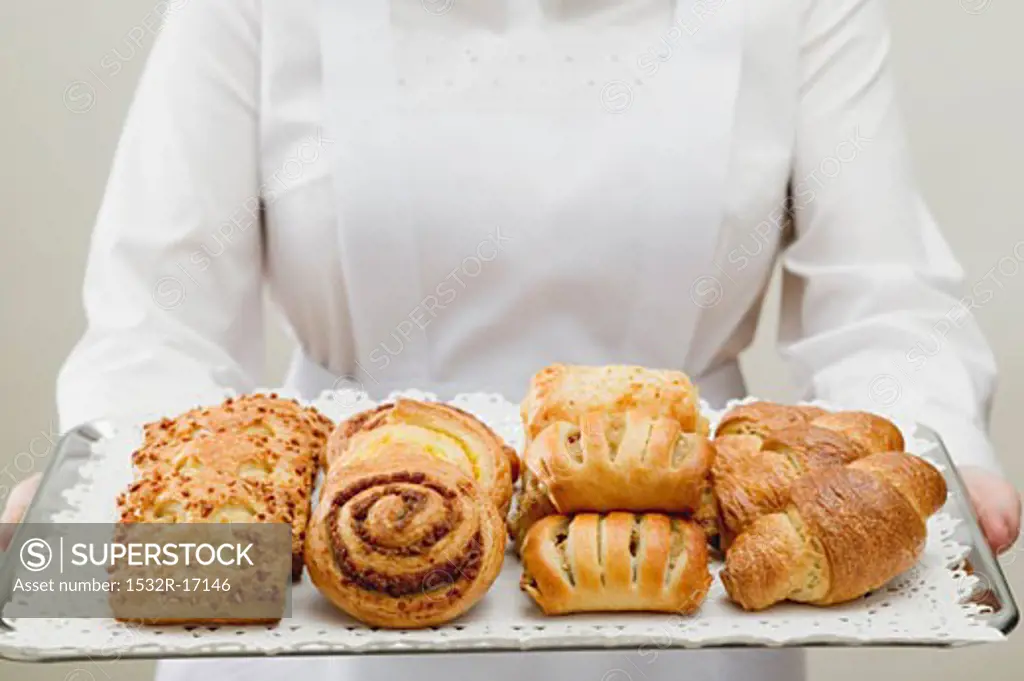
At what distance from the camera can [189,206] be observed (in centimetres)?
121

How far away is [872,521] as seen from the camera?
0.83m

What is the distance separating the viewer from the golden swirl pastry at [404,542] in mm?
773

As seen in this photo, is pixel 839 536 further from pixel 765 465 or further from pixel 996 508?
pixel 996 508

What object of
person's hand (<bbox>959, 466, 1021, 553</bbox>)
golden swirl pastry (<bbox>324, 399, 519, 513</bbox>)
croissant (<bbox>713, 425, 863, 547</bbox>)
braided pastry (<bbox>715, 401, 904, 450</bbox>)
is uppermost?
golden swirl pastry (<bbox>324, 399, 519, 513</bbox>)

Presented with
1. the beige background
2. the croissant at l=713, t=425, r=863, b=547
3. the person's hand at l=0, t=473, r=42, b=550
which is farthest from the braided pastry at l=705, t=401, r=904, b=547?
the beige background

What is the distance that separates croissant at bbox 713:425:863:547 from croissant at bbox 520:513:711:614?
0.05 meters

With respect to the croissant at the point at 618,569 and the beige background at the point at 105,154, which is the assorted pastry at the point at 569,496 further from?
the beige background at the point at 105,154

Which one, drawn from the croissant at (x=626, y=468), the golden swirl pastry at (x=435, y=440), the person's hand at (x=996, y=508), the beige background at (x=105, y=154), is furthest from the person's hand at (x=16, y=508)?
the beige background at (x=105, y=154)

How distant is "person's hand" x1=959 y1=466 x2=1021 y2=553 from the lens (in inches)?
37.1

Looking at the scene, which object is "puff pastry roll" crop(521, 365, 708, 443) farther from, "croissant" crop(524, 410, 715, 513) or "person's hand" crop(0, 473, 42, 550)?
"person's hand" crop(0, 473, 42, 550)

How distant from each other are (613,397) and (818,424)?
0.13 metres

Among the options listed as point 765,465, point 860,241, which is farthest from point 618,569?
point 860,241

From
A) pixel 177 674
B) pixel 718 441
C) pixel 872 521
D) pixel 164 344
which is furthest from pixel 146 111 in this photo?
pixel 872 521

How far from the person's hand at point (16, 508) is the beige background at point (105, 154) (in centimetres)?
128
